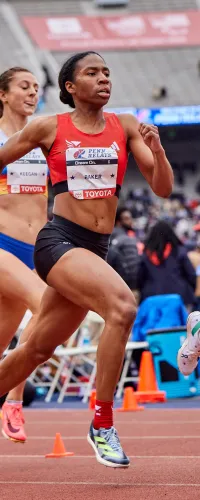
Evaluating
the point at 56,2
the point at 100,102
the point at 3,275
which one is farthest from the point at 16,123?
the point at 56,2

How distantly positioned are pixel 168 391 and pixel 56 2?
A: 35578 millimetres

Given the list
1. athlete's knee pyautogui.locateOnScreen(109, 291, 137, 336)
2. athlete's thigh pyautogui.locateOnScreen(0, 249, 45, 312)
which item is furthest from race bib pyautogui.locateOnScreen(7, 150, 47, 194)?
athlete's knee pyautogui.locateOnScreen(109, 291, 137, 336)

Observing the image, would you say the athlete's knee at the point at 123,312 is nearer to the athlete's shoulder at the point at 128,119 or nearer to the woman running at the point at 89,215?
the woman running at the point at 89,215

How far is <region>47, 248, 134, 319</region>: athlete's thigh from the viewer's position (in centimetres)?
481

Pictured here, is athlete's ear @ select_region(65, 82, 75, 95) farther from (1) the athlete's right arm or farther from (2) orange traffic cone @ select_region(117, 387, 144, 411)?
(2) orange traffic cone @ select_region(117, 387, 144, 411)

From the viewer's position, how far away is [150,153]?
5.13m

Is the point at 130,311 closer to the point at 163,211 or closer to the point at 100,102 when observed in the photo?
the point at 100,102

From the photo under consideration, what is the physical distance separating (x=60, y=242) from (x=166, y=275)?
7.39 meters

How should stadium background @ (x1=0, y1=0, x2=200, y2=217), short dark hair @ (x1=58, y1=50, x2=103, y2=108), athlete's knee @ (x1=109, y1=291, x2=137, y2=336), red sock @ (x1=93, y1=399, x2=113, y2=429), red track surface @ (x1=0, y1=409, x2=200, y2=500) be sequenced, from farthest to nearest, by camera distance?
stadium background @ (x1=0, y1=0, x2=200, y2=217)
short dark hair @ (x1=58, y1=50, x2=103, y2=108)
red sock @ (x1=93, y1=399, x2=113, y2=429)
athlete's knee @ (x1=109, y1=291, x2=137, y2=336)
red track surface @ (x1=0, y1=409, x2=200, y2=500)

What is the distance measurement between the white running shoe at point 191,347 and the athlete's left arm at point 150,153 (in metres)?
0.72

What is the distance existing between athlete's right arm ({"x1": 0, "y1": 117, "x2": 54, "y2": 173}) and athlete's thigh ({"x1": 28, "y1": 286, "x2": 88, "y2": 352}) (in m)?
0.68

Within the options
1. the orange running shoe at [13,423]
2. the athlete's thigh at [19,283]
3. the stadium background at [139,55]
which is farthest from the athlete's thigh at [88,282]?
the stadium background at [139,55]

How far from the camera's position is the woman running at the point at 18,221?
244 inches

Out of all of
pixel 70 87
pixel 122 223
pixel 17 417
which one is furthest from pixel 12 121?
pixel 122 223
